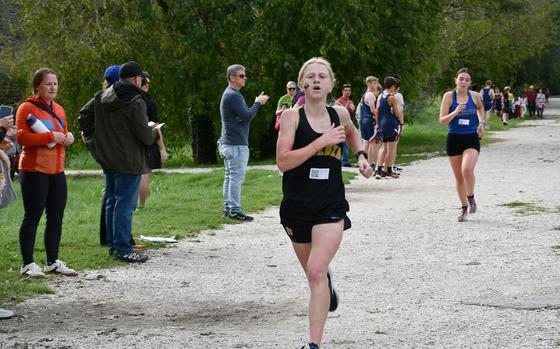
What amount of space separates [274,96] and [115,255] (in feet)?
56.2

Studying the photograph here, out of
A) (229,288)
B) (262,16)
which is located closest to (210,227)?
(229,288)

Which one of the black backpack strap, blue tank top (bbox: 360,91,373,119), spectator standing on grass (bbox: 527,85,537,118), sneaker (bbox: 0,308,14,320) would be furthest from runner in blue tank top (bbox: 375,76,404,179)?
spectator standing on grass (bbox: 527,85,537,118)

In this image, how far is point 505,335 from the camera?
6539 mm

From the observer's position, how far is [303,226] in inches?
243

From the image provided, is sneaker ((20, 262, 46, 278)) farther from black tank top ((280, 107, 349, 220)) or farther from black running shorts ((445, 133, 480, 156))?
black running shorts ((445, 133, 480, 156))

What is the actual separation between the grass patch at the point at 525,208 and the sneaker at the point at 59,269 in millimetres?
6341

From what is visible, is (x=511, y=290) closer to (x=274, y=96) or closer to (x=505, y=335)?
(x=505, y=335)

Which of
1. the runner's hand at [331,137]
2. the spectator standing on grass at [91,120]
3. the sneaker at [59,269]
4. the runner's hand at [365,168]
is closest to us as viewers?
the runner's hand at [331,137]

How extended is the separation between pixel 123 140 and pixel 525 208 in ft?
20.5

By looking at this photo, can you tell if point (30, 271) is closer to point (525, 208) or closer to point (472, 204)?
point (472, 204)

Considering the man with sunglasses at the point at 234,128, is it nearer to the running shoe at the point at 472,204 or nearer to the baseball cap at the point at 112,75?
the baseball cap at the point at 112,75

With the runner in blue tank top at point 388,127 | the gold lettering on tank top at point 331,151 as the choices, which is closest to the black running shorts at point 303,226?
the gold lettering on tank top at point 331,151

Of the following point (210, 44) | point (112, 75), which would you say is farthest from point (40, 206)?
point (210, 44)

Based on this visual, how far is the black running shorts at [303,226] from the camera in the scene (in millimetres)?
6113
